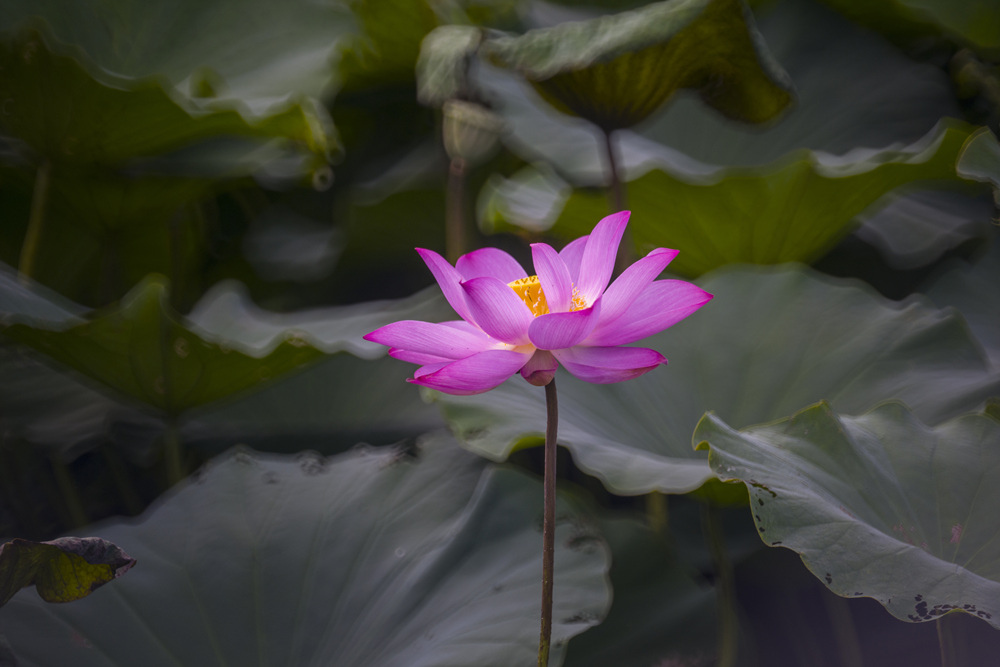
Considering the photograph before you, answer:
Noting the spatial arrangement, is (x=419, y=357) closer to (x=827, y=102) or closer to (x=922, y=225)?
(x=922, y=225)

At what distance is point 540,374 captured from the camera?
41 centimetres

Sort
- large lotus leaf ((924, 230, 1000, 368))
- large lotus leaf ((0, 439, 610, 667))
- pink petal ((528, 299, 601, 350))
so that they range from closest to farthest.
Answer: pink petal ((528, 299, 601, 350)) → large lotus leaf ((0, 439, 610, 667)) → large lotus leaf ((924, 230, 1000, 368))

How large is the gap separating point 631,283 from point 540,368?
0.07 meters

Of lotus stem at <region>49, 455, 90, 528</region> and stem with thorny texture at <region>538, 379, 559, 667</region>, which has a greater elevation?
stem with thorny texture at <region>538, 379, 559, 667</region>

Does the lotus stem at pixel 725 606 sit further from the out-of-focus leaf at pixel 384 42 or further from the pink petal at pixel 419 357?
the out-of-focus leaf at pixel 384 42

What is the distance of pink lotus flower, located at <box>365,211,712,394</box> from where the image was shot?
1.28 ft

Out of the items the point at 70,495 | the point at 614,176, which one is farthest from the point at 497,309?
the point at 70,495

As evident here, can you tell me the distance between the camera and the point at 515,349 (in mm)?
425

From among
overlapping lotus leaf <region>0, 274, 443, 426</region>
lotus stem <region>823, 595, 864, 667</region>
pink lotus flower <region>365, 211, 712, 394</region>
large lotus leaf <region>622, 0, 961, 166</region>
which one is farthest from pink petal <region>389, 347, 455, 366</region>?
large lotus leaf <region>622, 0, 961, 166</region>

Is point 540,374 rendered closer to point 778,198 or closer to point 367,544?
point 367,544

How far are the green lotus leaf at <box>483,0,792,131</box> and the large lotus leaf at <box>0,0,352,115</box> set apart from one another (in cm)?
58

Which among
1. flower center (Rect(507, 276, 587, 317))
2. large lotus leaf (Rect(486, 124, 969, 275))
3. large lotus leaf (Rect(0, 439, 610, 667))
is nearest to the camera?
flower center (Rect(507, 276, 587, 317))

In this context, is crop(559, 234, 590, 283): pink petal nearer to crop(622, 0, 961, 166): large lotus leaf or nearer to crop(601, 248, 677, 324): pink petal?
crop(601, 248, 677, 324): pink petal

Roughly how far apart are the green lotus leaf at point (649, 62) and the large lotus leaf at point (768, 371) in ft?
0.69
